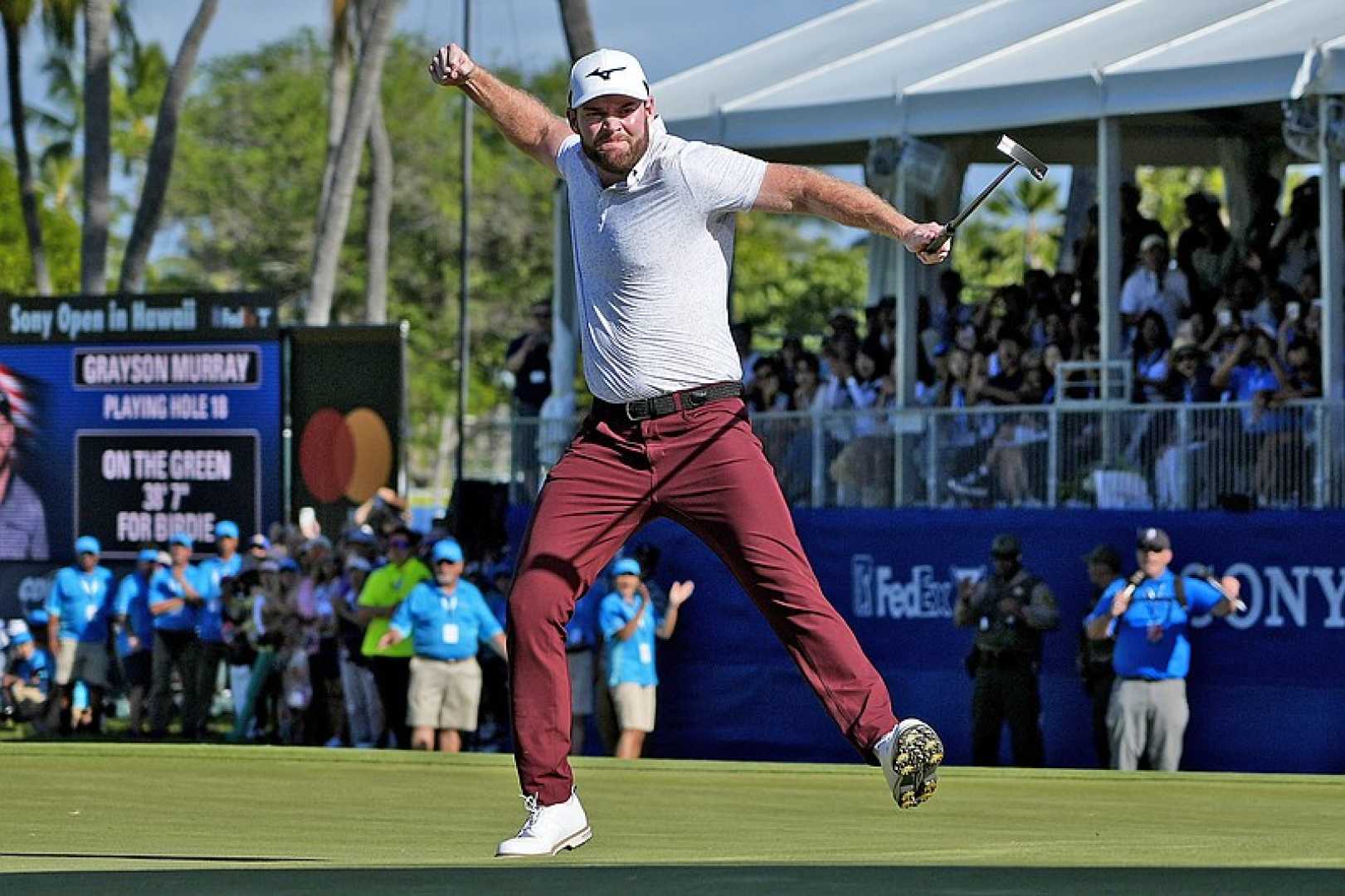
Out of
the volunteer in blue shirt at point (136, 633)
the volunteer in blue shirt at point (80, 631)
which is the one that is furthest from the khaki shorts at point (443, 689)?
the volunteer in blue shirt at point (80, 631)

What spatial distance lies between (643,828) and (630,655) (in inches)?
409

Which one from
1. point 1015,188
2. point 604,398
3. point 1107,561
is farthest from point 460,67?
point 1015,188

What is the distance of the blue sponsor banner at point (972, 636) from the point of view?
663 inches

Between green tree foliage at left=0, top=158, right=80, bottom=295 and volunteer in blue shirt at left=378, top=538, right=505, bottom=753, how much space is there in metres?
46.0

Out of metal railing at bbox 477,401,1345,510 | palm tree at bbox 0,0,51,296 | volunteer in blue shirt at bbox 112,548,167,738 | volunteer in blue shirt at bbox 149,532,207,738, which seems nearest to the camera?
metal railing at bbox 477,401,1345,510

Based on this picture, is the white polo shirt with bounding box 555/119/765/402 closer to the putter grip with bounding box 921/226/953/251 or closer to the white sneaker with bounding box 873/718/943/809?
the putter grip with bounding box 921/226/953/251

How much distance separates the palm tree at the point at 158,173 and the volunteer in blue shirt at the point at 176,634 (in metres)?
15.2

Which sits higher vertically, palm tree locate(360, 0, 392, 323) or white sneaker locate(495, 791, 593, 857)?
palm tree locate(360, 0, 392, 323)

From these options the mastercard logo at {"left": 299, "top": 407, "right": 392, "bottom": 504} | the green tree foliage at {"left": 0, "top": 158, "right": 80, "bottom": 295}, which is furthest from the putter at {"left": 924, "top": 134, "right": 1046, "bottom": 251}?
the green tree foliage at {"left": 0, "top": 158, "right": 80, "bottom": 295}

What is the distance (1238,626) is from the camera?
17.0 metres

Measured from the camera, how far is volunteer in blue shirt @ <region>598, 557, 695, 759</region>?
19172mm

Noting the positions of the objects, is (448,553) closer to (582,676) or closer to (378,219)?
(582,676)

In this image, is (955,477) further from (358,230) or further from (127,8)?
(358,230)

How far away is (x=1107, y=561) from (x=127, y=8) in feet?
126
